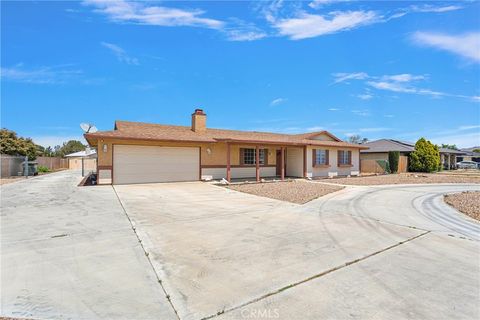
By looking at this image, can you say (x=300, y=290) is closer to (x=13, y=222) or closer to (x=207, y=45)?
(x=13, y=222)

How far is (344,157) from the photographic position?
75.0ft

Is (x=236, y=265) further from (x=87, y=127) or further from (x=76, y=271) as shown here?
(x=87, y=127)

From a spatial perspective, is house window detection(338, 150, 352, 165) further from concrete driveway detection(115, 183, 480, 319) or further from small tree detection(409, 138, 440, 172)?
concrete driveway detection(115, 183, 480, 319)

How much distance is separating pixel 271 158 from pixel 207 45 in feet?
31.5

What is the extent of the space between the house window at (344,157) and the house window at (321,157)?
186cm

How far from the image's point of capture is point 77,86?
21.3 metres

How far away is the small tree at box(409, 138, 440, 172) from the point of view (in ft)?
94.0

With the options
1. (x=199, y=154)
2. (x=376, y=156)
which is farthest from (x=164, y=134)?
(x=376, y=156)

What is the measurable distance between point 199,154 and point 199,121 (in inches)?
115

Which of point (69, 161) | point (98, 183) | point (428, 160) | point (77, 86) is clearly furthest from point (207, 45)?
point (69, 161)

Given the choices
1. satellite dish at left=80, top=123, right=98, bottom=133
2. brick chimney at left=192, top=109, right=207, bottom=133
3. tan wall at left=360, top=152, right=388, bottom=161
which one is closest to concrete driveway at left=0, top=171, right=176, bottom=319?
satellite dish at left=80, top=123, right=98, bottom=133

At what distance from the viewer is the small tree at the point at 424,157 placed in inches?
1128

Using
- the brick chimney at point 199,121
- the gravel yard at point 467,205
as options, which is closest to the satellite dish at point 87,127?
the brick chimney at point 199,121

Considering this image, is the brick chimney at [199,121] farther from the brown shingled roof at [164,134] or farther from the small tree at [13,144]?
the small tree at [13,144]
